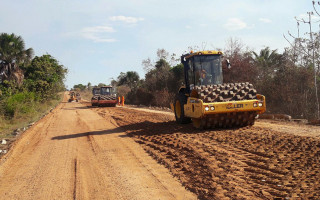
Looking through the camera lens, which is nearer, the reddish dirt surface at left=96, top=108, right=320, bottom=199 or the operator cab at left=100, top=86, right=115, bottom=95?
the reddish dirt surface at left=96, top=108, right=320, bottom=199

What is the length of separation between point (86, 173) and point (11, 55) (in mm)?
28877

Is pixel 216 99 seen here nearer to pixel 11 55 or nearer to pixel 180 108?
pixel 180 108

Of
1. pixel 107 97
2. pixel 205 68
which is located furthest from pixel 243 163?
pixel 107 97

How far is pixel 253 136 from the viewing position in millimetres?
7965

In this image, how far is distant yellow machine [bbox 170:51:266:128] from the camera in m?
9.01

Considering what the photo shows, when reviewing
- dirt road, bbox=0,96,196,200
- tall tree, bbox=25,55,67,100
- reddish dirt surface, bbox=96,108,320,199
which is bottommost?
dirt road, bbox=0,96,196,200

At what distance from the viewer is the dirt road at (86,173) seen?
15.6 ft

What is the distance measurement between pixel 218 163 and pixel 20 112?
1721cm

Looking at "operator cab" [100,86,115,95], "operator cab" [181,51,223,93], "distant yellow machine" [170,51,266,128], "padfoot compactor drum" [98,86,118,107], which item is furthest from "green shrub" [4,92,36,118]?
"distant yellow machine" [170,51,266,128]

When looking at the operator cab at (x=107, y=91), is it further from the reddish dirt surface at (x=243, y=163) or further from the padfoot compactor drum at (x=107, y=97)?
the reddish dirt surface at (x=243, y=163)

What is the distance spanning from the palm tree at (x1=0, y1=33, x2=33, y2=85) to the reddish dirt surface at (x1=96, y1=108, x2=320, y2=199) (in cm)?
2662

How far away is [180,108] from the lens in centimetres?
1222

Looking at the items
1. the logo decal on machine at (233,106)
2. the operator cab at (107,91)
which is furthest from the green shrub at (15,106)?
the logo decal on machine at (233,106)

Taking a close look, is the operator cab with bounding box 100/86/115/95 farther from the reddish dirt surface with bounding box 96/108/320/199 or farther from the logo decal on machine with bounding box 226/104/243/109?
the logo decal on machine with bounding box 226/104/243/109
